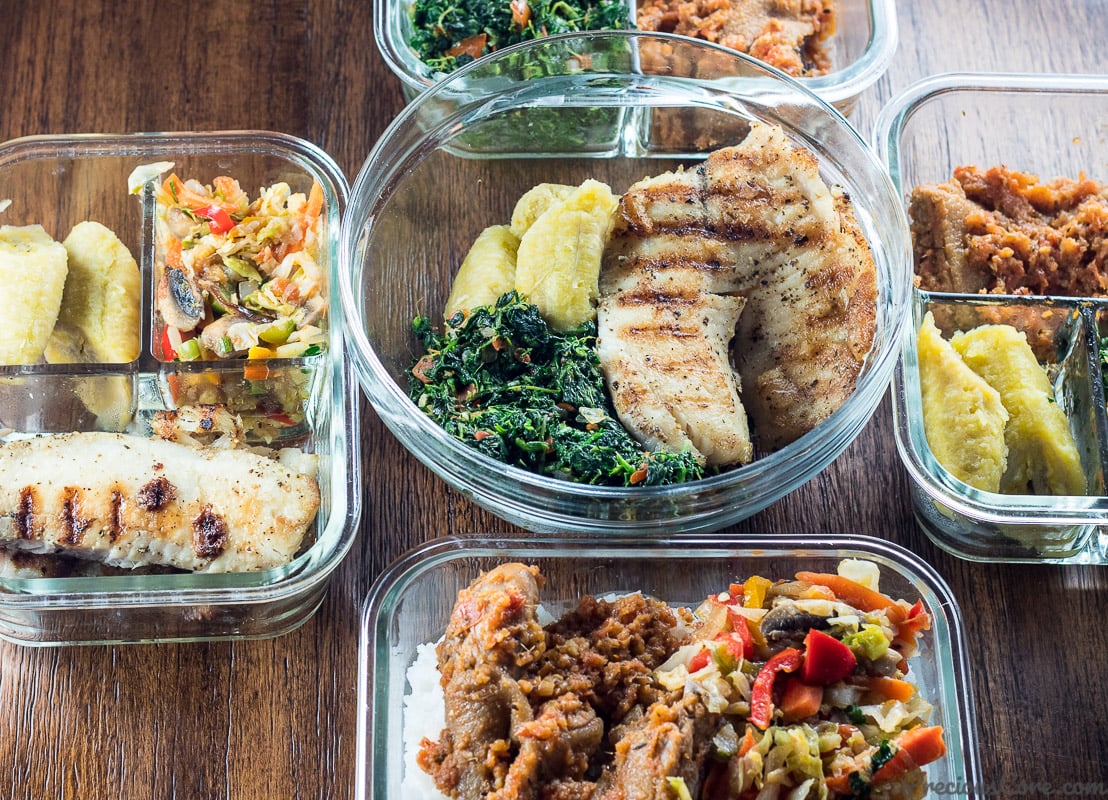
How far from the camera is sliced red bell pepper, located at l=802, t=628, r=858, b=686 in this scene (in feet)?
7.98

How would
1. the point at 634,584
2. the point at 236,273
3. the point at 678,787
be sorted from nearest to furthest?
the point at 678,787, the point at 634,584, the point at 236,273

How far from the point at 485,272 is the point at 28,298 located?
46.5 inches

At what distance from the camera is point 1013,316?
3.04 meters

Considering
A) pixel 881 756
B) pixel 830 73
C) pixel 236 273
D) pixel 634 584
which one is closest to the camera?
pixel 881 756

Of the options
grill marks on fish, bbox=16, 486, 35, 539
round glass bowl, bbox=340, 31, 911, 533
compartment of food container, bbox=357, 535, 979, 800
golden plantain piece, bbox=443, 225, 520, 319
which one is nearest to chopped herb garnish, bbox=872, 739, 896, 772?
compartment of food container, bbox=357, 535, 979, 800

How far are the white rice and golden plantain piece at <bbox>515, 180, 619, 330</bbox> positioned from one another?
2.94ft

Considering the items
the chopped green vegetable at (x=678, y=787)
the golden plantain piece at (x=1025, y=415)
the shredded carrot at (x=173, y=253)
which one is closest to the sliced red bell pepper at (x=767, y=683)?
the chopped green vegetable at (x=678, y=787)

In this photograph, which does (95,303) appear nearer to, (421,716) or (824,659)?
(421,716)

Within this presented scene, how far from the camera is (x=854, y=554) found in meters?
2.79

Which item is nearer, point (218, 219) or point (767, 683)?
point (767, 683)

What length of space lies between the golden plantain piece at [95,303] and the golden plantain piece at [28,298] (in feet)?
0.19

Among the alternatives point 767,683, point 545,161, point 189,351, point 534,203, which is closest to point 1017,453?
point 767,683

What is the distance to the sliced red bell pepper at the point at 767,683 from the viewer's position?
2.37m

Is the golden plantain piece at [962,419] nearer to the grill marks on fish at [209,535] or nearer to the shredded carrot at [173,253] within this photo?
the grill marks on fish at [209,535]
